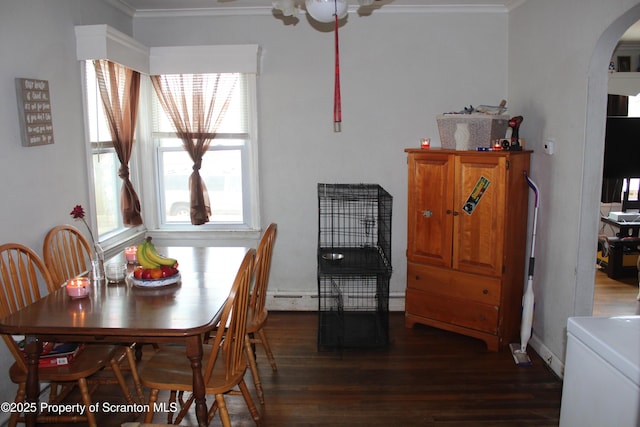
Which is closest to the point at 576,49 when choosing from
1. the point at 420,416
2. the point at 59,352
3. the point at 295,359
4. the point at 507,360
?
the point at 507,360

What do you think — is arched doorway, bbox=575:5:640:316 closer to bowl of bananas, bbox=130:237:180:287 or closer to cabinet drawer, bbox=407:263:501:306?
cabinet drawer, bbox=407:263:501:306

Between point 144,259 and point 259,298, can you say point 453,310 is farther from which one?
point 144,259

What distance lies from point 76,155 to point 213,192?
4.51ft

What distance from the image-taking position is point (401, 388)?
3.22 metres

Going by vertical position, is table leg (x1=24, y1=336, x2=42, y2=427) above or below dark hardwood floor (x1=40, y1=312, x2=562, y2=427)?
above

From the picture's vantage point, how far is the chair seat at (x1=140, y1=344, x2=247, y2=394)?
242 cm

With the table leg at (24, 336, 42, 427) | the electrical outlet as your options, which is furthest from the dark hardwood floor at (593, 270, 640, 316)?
the table leg at (24, 336, 42, 427)

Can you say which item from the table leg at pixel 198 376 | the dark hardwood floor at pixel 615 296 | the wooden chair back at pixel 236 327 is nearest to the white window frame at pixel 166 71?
the wooden chair back at pixel 236 327

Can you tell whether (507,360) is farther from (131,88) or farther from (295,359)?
(131,88)

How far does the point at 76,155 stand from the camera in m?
3.44

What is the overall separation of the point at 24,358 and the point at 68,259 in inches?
30.6

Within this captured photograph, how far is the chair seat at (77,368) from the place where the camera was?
247 cm


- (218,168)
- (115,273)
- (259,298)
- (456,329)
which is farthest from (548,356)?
(218,168)

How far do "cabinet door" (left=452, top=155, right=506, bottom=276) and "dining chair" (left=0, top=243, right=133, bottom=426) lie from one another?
7.89 feet
